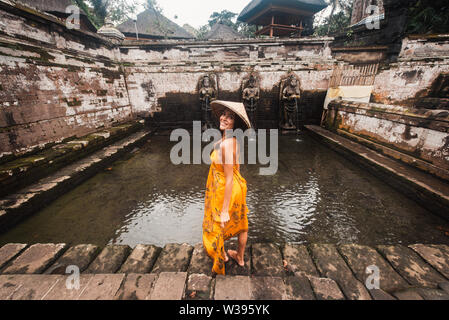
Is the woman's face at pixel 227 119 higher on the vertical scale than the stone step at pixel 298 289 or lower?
higher

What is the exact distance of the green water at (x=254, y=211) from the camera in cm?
254

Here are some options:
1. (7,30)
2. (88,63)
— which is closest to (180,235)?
(7,30)

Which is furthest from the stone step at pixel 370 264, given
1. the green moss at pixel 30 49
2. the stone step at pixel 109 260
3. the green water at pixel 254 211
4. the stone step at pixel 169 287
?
the green moss at pixel 30 49

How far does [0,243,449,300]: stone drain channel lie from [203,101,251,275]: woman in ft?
0.95

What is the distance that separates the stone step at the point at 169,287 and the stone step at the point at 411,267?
2.15 metres

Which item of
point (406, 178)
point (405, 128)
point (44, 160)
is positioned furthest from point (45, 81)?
point (405, 128)

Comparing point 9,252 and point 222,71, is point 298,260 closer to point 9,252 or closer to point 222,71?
point 9,252

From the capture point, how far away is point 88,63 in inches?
233

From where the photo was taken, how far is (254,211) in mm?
3098

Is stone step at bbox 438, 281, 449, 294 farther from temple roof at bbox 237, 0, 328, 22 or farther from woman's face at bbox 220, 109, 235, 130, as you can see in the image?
temple roof at bbox 237, 0, 328, 22

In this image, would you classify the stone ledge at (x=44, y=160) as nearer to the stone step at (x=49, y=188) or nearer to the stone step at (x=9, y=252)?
the stone step at (x=49, y=188)

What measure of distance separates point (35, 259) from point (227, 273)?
2.11m

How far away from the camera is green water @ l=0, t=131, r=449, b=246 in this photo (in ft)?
8.32

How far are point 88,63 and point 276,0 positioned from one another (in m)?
10.3
